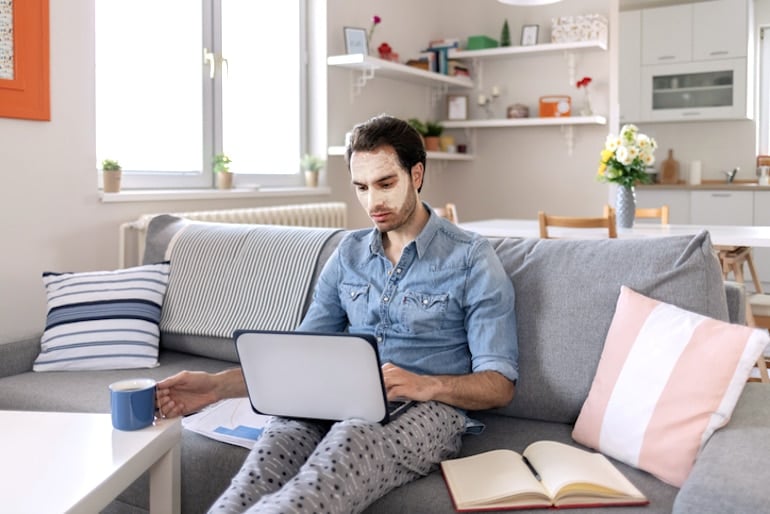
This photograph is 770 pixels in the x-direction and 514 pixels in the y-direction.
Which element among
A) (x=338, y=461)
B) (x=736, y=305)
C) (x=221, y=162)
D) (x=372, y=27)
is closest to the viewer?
(x=338, y=461)

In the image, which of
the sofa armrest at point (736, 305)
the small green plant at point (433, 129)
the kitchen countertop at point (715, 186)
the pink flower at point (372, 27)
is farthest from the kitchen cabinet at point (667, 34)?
the sofa armrest at point (736, 305)

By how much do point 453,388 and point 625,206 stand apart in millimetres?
2347

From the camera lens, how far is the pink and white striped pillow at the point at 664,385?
1399 mm

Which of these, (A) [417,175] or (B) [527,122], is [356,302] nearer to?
(A) [417,175]

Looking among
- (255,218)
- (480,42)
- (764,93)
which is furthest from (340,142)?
(764,93)

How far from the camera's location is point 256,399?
5.01 feet

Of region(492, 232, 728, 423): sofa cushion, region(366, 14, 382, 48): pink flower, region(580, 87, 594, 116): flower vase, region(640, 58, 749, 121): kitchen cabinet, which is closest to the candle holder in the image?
region(580, 87, 594, 116): flower vase

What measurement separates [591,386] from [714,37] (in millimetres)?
5123

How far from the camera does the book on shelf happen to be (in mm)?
1319

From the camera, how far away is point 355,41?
4.30 m

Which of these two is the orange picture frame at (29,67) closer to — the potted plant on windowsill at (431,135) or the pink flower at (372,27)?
the pink flower at (372,27)

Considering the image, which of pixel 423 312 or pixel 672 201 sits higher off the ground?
pixel 672 201

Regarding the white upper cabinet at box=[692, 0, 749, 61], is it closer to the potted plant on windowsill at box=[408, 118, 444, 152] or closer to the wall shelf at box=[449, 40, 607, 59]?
the wall shelf at box=[449, 40, 607, 59]

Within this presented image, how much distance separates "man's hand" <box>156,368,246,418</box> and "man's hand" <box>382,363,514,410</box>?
38 cm
